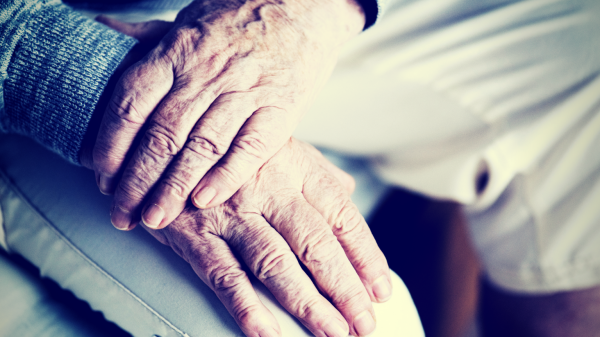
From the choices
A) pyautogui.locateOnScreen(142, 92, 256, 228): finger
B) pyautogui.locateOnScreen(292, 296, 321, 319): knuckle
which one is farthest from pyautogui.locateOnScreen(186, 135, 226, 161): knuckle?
pyautogui.locateOnScreen(292, 296, 321, 319): knuckle

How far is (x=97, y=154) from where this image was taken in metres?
0.51

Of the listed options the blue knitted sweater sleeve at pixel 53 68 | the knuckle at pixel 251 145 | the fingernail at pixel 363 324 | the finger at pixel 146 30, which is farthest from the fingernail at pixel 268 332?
the finger at pixel 146 30

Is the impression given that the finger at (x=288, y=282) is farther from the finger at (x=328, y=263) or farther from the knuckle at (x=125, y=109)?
the knuckle at (x=125, y=109)

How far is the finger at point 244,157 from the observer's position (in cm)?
48

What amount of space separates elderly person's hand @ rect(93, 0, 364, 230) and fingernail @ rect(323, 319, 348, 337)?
0.21 meters

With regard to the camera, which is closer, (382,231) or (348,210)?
(348,210)

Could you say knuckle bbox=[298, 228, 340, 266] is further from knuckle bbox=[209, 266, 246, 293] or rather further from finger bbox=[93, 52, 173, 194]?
finger bbox=[93, 52, 173, 194]

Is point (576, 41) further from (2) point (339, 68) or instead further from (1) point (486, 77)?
(2) point (339, 68)

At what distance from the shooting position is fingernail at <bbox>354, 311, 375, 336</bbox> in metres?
0.48

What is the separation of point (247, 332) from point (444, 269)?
907 millimetres

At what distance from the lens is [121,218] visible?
507mm

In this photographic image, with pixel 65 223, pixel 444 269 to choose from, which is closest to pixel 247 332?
pixel 65 223

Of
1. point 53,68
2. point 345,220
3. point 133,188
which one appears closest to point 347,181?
point 345,220

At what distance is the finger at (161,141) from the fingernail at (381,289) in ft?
0.95
